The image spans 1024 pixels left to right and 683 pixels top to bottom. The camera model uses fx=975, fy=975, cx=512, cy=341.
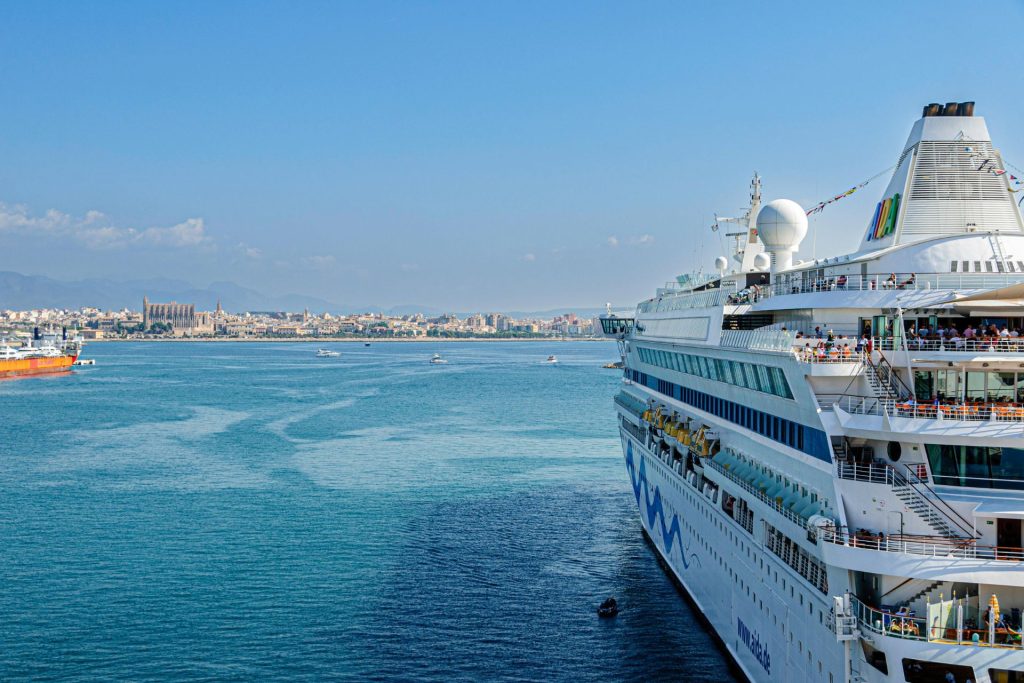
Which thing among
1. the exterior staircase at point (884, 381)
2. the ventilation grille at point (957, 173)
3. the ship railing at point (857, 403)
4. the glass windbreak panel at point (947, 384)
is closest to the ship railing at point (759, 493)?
the ship railing at point (857, 403)

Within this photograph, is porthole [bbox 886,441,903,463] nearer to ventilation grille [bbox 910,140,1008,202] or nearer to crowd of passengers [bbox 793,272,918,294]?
crowd of passengers [bbox 793,272,918,294]

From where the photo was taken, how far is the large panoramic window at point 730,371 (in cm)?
1827

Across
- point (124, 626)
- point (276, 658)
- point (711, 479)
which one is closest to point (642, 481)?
point (711, 479)

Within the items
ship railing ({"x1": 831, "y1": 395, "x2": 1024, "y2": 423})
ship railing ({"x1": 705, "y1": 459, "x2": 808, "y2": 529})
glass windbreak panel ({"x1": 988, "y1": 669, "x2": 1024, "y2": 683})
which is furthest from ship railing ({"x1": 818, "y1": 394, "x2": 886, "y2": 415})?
glass windbreak panel ({"x1": 988, "y1": 669, "x2": 1024, "y2": 683})

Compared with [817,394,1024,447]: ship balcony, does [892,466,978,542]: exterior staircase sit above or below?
below

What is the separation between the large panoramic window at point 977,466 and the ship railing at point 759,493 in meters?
2.50

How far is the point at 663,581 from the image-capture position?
3020cm

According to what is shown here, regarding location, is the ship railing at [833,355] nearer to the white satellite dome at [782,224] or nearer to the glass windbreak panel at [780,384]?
the glass windbreak panel at [780,384]

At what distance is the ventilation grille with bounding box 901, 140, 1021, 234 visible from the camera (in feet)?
60.7

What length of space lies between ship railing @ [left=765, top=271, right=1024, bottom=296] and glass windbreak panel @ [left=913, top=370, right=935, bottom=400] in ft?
5.47

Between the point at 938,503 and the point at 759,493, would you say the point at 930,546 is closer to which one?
the point at 938,503

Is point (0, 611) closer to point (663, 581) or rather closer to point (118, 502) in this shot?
point (118, 502)

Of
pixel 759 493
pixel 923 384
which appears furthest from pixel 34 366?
pixel 923 384

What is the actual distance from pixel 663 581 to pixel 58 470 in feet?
107
